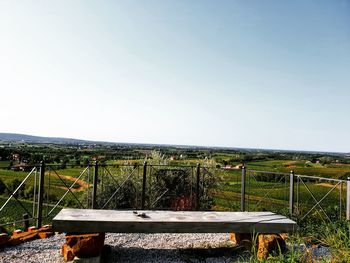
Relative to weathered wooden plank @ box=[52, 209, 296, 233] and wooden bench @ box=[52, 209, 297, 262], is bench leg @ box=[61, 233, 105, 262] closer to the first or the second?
wooden bench @ box=[52, 209, 297, 262]

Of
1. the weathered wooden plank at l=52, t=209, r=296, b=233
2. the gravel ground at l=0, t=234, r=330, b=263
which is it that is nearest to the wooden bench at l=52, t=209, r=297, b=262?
the weathered wooden plank at l=52, t=209, r=296, b=233

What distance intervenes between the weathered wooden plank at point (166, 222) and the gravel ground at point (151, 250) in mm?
468

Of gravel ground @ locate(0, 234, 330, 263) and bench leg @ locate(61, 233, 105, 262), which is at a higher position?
bench leg @ locate(61, 233, 105, 262)

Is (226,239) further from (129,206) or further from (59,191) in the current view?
(59,191)

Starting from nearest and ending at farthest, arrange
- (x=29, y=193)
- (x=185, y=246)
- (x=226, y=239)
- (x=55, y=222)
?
(x=55, y=222) → (x=185, y=246) → (x=226, y=239) → (x=29, y=193)

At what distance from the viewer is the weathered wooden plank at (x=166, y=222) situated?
3623 millimetres

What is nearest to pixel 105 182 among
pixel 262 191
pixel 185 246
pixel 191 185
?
pixel 191 185

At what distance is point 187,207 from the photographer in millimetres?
8586

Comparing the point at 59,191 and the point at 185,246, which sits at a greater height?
the point at 185,246

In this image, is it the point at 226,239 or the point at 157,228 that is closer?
the point at 157,228

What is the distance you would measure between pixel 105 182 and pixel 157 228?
7940mm

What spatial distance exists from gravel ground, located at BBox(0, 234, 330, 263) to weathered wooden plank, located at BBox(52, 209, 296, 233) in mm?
468

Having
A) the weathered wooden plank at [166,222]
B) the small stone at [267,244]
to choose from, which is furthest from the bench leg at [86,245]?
the small stone at [267,244]

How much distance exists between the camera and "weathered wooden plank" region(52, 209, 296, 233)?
3623 mm
